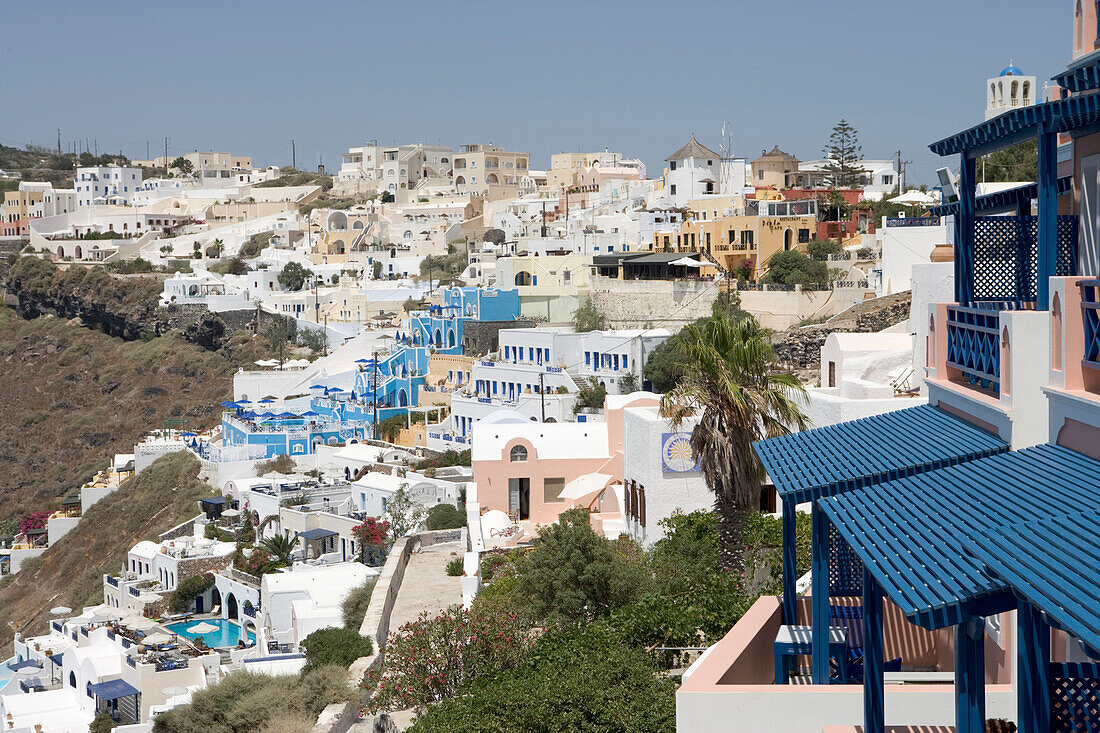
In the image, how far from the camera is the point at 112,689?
2612 centimetres

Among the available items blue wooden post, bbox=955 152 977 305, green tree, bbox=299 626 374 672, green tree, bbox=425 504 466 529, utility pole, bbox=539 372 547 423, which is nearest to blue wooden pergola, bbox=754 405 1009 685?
blue wooden post, bbox=955 152 977 305

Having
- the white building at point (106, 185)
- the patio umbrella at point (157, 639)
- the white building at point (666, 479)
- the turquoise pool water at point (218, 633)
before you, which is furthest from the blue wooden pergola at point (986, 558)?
the white building at point (106, 185)

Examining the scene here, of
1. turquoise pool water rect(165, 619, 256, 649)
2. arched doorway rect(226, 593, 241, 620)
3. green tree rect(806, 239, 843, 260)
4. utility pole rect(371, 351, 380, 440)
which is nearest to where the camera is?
turquoise pool water rect(165, 619, 256, 649)

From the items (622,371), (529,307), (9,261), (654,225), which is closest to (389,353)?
(529,307)

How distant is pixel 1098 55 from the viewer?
590 centimetres

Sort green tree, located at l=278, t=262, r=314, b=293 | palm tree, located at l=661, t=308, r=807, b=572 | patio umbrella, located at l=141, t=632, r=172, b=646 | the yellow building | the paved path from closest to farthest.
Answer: palm tree, located at l=661, t=308, r=807, b=572 < the paved path < patio umbrella, located at l=141, t=632, r=172, b=646 < the yellow building < green tree, located at l=278, t=262, r=314, b=293

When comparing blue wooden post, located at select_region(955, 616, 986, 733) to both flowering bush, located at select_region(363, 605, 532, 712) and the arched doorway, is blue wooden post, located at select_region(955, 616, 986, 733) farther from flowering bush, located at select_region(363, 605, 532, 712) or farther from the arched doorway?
the arched doorway

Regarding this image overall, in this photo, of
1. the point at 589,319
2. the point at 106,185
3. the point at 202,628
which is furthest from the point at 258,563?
the point at 106,185

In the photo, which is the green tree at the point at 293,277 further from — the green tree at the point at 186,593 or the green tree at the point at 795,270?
the green tree at the point at 186,593

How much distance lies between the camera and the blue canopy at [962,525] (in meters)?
3.70

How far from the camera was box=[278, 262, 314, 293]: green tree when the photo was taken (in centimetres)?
7594

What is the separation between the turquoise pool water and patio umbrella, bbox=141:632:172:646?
0.90m

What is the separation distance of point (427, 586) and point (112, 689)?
11244mm

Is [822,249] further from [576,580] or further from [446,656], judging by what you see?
[446,656]
